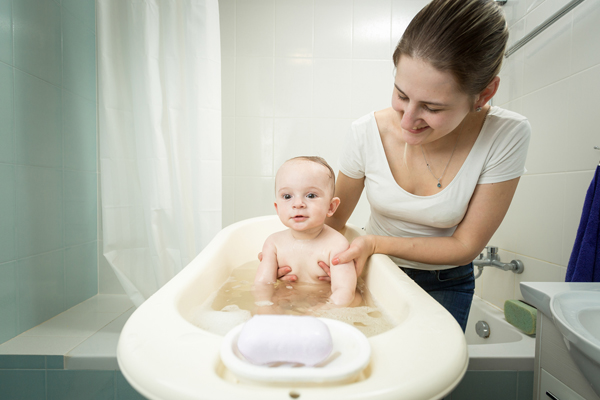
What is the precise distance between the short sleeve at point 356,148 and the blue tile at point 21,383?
4.29ft

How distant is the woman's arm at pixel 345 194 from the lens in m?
1.16

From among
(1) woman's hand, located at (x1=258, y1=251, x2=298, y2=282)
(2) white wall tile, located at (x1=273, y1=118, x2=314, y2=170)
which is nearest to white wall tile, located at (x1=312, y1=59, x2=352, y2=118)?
(2) white wall tile, located at (x1=273, y1=118, x2=314, y2=170)

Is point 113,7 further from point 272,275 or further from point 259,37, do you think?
point 272,275

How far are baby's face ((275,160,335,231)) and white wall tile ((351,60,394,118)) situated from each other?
120 centimetres

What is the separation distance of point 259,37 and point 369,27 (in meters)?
0.66

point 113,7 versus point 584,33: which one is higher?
point 113,7

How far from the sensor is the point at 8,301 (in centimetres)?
136

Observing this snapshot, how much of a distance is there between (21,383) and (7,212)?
0.62m

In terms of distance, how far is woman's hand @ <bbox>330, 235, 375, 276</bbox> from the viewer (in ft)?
3.12

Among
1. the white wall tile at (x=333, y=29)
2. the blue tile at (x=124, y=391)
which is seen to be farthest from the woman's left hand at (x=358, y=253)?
the white wall tile at (x=333, y=29)

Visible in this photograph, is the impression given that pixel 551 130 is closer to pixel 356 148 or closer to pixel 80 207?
pixel 356 148

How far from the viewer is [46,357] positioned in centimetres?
126

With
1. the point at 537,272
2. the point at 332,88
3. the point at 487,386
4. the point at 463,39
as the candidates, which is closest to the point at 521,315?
the point at 537,272

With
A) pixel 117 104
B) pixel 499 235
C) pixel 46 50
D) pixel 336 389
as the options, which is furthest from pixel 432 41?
pixel 46 50
